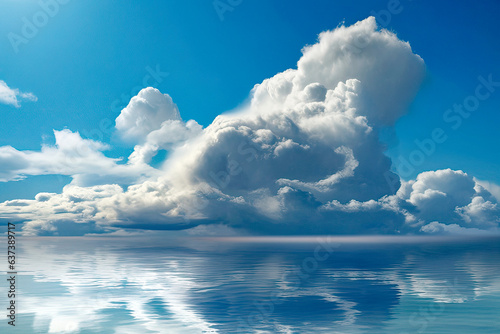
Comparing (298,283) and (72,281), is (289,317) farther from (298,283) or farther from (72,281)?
(72,281)

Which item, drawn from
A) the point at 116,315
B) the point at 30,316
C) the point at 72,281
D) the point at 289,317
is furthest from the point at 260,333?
the point at 72,281

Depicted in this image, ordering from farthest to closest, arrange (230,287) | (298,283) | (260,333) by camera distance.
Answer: (298,283) < (230,287) < (260,333)

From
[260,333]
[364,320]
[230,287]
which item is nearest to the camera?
[260,333]

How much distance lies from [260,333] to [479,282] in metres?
51.9

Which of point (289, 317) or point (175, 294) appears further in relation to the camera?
point (175, 294)

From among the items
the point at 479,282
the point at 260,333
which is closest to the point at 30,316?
the point at 260,333

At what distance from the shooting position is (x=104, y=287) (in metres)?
69.1

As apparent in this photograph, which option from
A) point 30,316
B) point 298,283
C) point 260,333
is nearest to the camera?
point 260,333

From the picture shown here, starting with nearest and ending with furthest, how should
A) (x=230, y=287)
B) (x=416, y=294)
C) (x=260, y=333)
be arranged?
(x=260, y=333), (x=416, y=294), (x=230, y=287)

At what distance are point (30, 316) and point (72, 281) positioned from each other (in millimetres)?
30981

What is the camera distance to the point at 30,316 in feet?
154

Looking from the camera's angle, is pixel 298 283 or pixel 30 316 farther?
pixel 298 283

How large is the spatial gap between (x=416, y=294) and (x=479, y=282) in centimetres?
2166

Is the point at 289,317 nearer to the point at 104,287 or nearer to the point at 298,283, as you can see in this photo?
the point at 298,283
